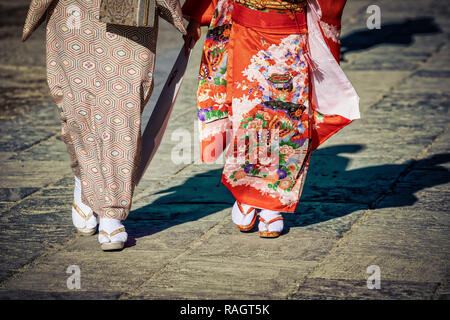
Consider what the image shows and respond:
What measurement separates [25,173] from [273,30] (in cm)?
219

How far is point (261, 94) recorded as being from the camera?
12.0 feet

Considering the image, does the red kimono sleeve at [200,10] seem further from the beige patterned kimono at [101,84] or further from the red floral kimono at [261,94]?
the beige patterned kimono at [101,84]

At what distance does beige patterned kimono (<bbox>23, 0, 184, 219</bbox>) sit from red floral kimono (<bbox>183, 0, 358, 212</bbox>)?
0.33 m

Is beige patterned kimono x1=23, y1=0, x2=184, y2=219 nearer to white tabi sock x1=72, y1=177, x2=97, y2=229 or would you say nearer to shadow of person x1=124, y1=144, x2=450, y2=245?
white tabi sock x1=72, y1=177, x2=97, y2=229

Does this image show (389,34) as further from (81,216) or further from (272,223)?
(81,216)

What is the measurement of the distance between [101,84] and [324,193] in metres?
1.60

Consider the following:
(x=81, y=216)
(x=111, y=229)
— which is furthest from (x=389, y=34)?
(x=111, y=229)

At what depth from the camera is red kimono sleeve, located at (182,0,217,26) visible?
3740 mm

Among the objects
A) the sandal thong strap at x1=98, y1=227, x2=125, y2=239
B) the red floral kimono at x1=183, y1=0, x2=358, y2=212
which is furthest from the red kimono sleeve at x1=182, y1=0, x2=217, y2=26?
the sandal thong strap at x1=98, y1=227, x2=125, y2=239

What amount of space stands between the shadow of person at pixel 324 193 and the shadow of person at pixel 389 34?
357 centimetres

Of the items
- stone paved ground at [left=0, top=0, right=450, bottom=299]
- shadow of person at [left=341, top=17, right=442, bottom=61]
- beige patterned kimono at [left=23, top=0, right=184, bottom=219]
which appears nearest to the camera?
stone paved ground at [left=0, top=0, right=450, bottom=299]

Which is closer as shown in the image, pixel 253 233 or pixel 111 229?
pixel 111 229

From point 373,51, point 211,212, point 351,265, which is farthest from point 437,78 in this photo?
point 351,265
